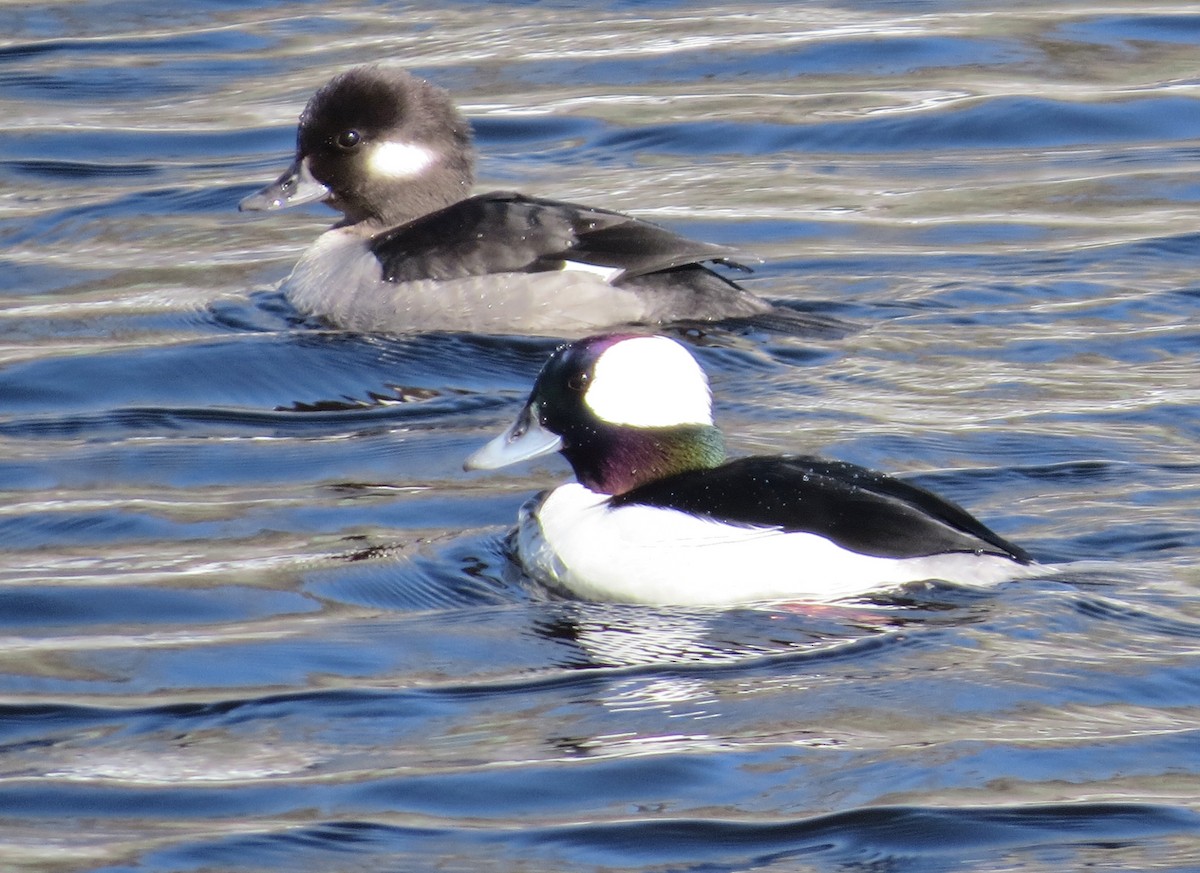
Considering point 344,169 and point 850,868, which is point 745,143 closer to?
point 344,169

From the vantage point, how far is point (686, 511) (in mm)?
5488

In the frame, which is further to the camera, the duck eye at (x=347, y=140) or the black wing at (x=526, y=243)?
the duck eye at (x=347, y=140)

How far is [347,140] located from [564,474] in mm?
2871

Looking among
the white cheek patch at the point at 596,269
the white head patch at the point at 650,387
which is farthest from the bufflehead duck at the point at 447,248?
the white head patch at the point at 650,387

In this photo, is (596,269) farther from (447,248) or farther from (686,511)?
(686,511)

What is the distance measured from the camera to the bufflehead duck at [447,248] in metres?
8.12

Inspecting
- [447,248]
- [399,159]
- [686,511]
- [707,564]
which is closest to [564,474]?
[686,511]

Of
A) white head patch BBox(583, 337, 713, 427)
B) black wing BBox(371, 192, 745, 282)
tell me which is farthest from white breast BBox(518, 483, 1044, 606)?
black wing BBox(371, 192, 745, 282)

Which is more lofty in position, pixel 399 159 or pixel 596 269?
pixel 399 159

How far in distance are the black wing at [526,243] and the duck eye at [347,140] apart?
63cm

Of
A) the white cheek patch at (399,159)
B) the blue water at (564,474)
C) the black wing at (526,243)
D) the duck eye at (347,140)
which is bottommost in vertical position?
the blue water at (564,474)

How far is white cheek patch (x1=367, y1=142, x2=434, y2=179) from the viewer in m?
9.02

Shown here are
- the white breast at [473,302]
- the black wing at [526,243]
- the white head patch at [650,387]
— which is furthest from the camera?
the white breast at [473,302]

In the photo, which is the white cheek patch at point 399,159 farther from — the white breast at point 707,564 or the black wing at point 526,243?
the white breast at point 707,564
